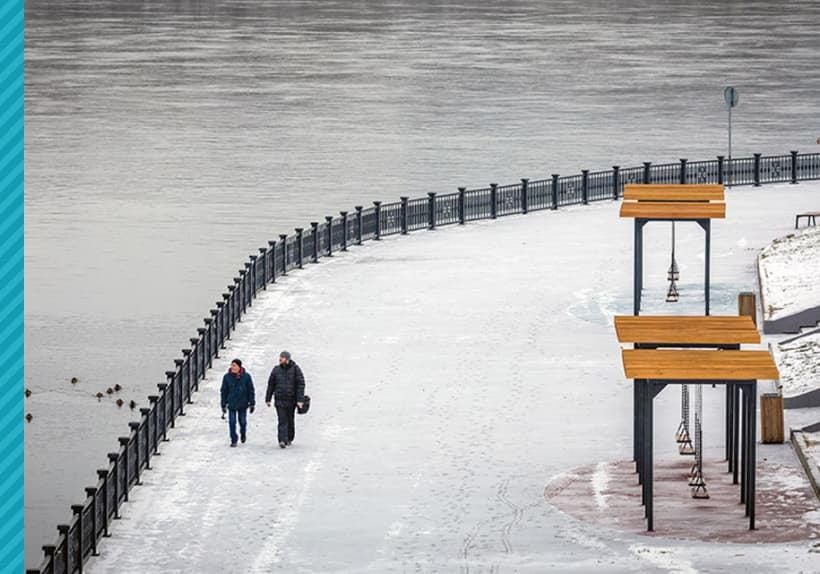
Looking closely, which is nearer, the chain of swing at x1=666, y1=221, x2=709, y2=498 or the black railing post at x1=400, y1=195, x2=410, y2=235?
the chain of swing at x1=666, y1=221, x2=709, y2=498

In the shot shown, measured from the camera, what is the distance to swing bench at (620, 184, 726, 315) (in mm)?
28500

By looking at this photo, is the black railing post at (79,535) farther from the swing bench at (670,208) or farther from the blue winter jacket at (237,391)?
the swing bench at (670,208)

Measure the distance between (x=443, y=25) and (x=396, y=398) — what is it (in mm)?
136395

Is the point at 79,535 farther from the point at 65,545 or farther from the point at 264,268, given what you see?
the point at 264,268

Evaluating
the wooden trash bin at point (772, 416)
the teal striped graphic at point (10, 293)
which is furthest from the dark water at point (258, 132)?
the teal striped graphic at point (10, 293)

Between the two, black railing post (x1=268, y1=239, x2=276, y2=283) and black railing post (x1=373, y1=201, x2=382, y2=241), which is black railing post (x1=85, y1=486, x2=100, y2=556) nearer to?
black railing post (x1=268, y1=239, x2=276, y2=283)

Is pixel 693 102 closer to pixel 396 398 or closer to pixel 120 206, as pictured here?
pixel 120 206

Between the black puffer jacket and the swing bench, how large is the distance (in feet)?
32.8

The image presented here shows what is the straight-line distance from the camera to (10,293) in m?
4.09

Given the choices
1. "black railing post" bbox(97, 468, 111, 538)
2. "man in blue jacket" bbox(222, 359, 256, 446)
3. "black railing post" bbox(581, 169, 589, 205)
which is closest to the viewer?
"black railing post" bbox(97, 468, 111, 538)

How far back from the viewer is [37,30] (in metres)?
143

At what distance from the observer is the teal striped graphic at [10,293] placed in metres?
4.05

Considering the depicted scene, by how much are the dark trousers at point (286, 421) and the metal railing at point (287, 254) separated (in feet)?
5.05

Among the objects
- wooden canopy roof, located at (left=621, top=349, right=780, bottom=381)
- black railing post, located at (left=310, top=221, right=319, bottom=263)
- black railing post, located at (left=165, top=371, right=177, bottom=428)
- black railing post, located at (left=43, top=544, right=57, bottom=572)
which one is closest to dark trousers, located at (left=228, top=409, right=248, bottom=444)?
black railing post, located at (left=165, top=371, right=177, bottom=428)
